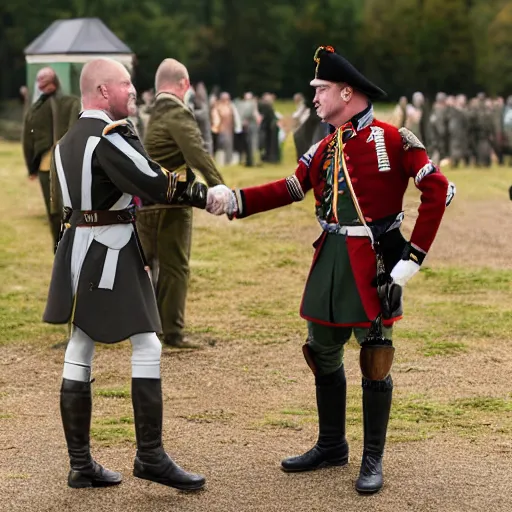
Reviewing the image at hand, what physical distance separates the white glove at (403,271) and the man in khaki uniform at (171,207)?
287 centimetres

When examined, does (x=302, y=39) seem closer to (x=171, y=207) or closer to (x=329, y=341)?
(x=171, y=207)

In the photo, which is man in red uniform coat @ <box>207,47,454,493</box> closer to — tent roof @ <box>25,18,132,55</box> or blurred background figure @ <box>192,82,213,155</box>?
tent roof @ <box>25,18,132,55</box>

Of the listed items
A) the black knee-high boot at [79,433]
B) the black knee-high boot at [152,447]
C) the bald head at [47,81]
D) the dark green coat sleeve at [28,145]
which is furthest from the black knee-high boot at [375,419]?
the dark green coat sleeve at [28,145]

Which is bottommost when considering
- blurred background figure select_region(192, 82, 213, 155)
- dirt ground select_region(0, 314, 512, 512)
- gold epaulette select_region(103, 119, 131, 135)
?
blurred background figure select_region(192, 82, 213, 155)

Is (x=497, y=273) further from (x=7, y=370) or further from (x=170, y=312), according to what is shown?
(x=7, y=370)

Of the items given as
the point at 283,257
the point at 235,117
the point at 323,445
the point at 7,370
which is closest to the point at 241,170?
the point at 235,117

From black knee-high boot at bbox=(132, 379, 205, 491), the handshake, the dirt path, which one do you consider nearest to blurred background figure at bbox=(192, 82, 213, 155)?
the dirt path

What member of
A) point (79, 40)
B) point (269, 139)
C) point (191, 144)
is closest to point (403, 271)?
point (191, 144)

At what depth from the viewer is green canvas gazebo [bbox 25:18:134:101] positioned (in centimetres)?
1642

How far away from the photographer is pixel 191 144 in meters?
8.16

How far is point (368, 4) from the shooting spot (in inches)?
2729

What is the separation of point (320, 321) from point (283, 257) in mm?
7677

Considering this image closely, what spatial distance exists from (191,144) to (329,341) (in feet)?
9.59

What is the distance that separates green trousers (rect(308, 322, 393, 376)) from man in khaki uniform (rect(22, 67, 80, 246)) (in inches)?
168
